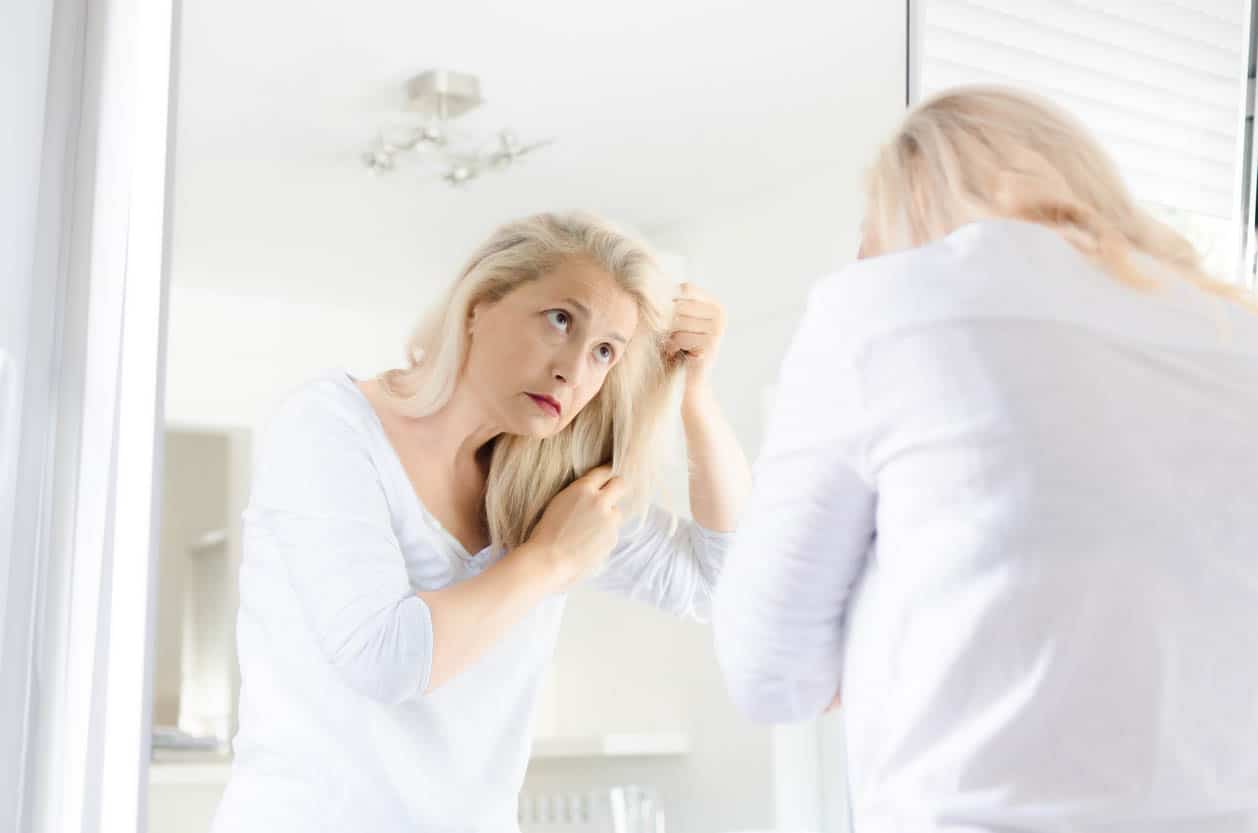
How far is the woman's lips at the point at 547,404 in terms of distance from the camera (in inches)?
47.5

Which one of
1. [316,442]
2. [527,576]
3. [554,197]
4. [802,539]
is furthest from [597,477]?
[802,539]

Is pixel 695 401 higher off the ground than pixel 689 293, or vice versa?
pixel 689 293

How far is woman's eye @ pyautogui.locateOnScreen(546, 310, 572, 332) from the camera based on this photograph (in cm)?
122

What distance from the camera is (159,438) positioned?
1.11m

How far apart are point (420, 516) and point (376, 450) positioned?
0.07 meters

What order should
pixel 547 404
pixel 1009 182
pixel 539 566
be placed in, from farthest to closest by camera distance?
1. pixel 547 404
2. pixel 539 566
3. pixel 1009 182

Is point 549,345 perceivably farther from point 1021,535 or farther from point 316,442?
point 1021,535

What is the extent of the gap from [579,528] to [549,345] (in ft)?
0.57

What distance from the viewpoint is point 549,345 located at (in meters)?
1.22

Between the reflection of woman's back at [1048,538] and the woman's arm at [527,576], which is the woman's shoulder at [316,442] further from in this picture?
the reflection of woman's back at [1048,538]

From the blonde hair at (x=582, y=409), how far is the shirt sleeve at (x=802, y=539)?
1.55 ft

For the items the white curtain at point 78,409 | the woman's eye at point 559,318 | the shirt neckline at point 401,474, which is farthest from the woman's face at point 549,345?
the white curtain at point 78,409

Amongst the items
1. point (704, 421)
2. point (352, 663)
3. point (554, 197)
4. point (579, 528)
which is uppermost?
point (554, 197)

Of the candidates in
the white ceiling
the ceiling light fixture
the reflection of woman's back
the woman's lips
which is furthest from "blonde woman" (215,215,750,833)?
the reflection of woman's back
